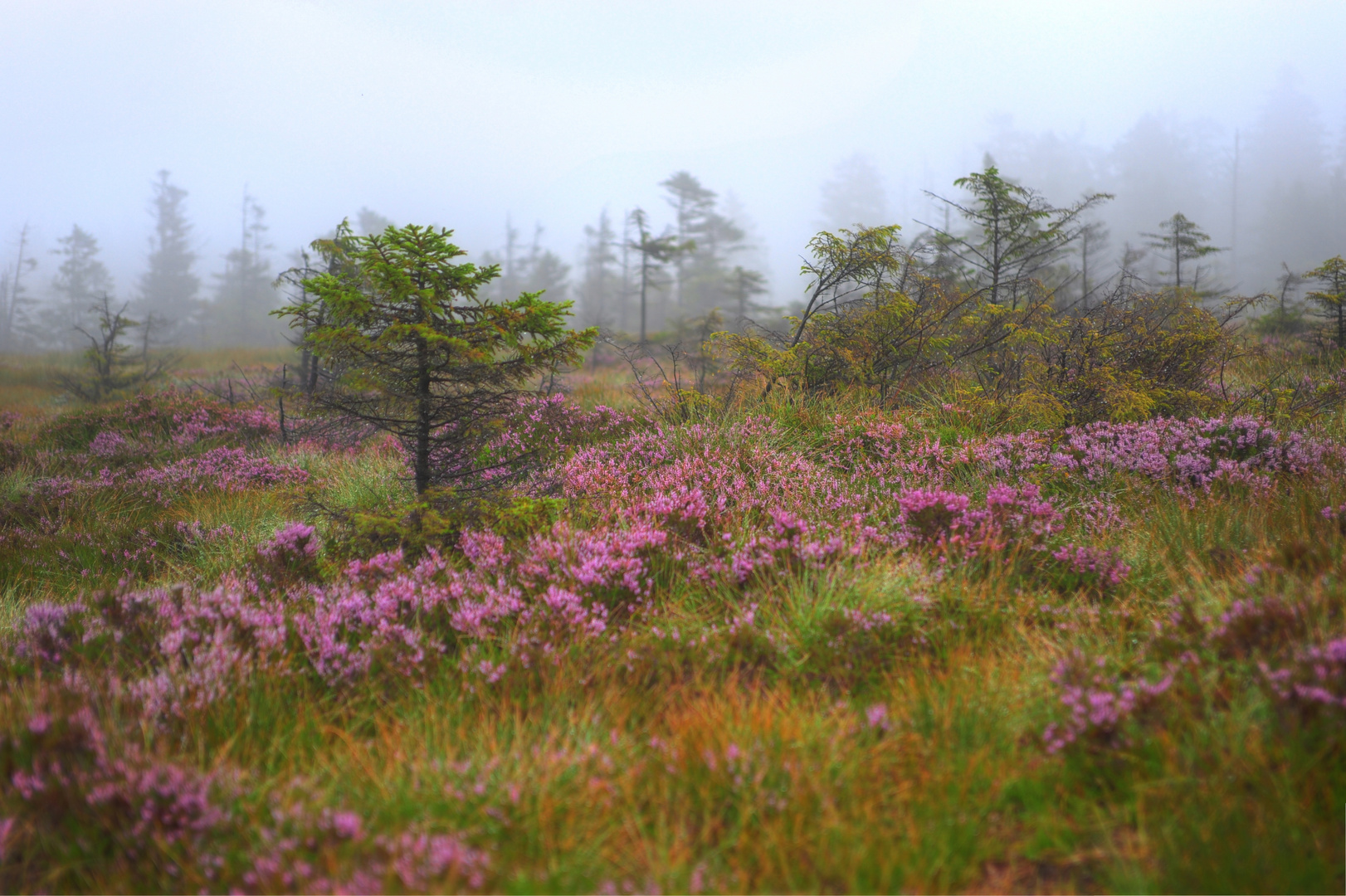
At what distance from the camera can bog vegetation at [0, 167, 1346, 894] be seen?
186cm

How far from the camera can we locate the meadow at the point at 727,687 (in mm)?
1836

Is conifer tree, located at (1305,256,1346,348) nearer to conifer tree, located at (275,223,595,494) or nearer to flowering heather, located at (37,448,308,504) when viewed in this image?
conifer tree, located at (275,223,595,494)

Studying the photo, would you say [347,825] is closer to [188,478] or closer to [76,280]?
[188,478]

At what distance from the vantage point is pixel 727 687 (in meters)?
2.56

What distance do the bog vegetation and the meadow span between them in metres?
0.02

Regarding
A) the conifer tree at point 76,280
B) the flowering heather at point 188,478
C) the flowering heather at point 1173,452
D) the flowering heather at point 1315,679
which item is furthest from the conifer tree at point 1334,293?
the conifer tree at point 76,280

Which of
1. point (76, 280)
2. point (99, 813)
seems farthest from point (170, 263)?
point (99, 813)

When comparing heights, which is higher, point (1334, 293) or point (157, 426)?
point (1334, 293)

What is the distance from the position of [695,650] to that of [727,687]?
47 centimetres

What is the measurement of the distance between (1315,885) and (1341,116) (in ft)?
392

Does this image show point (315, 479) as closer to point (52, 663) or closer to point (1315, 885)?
point (52, 663)

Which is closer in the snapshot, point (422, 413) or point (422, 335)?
point (422, 335)

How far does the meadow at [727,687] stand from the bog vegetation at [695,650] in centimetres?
2

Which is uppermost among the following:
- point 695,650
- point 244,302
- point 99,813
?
point 244,302
